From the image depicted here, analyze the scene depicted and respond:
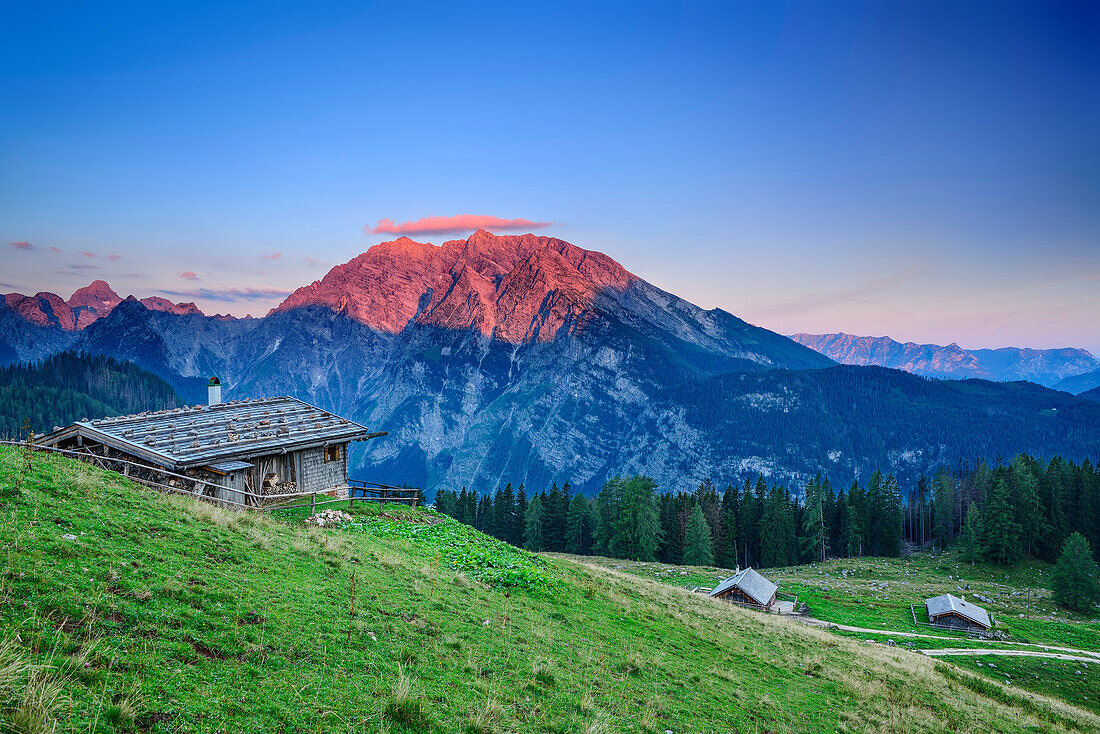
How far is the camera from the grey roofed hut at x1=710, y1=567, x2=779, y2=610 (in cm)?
6022

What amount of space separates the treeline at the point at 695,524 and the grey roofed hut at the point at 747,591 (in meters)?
28.6

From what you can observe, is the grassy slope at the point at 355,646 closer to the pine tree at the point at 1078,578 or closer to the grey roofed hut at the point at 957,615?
the grey roofed hut at the point at 957,615

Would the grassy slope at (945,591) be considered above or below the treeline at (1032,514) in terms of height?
below

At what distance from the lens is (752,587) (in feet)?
204

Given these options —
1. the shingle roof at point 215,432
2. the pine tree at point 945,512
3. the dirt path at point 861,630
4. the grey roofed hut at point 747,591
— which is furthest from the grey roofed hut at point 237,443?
the pine tree at point 945,512

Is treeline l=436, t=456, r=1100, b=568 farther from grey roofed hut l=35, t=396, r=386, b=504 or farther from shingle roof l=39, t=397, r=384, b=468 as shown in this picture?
shingle roof l=39, t=397, r=384, b=468

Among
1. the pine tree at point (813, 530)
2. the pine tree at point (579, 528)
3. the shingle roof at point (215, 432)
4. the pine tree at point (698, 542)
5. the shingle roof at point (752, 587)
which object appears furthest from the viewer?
the pine tree at point (813, 530)

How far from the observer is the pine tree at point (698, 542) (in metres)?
93.2

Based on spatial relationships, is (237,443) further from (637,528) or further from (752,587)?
(637,528)

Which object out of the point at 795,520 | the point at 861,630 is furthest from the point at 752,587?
the point at 795,520

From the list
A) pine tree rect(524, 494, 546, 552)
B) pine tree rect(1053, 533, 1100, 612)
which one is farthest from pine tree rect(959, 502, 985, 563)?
pine tree rect(524, 494, 546, 552)

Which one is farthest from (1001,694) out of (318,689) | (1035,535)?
(1035,535)

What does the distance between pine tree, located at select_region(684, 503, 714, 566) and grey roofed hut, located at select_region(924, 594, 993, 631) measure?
3790 cm

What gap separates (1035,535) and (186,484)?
120m
